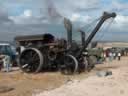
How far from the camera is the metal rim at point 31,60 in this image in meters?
26.3

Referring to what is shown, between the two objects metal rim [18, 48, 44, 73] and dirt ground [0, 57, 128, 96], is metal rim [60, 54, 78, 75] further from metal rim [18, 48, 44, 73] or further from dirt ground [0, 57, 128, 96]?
metal rim [18, 48, 44, 73]

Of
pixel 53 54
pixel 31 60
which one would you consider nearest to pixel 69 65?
pixel 53 54

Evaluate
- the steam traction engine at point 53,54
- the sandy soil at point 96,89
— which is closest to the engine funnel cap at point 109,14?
the steam traction engine at point 53,54

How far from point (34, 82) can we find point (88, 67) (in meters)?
7.10

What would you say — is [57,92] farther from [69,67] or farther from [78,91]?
[69,67]

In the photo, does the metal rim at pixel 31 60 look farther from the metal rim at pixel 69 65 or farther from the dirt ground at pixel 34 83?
the metal rim at pixel 69 65

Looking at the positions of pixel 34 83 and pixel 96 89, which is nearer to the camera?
pixel 96 89

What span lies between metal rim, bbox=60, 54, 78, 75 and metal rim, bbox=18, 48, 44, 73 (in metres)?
1.42

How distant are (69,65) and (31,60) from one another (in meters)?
2.52

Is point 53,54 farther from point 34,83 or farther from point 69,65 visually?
point 34,83

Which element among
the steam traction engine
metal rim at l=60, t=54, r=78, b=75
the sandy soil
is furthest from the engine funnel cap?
the sandy soil

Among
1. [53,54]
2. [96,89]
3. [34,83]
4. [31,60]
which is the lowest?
[34,83]

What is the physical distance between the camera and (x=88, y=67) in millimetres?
28062

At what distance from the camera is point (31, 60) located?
26844 mm
